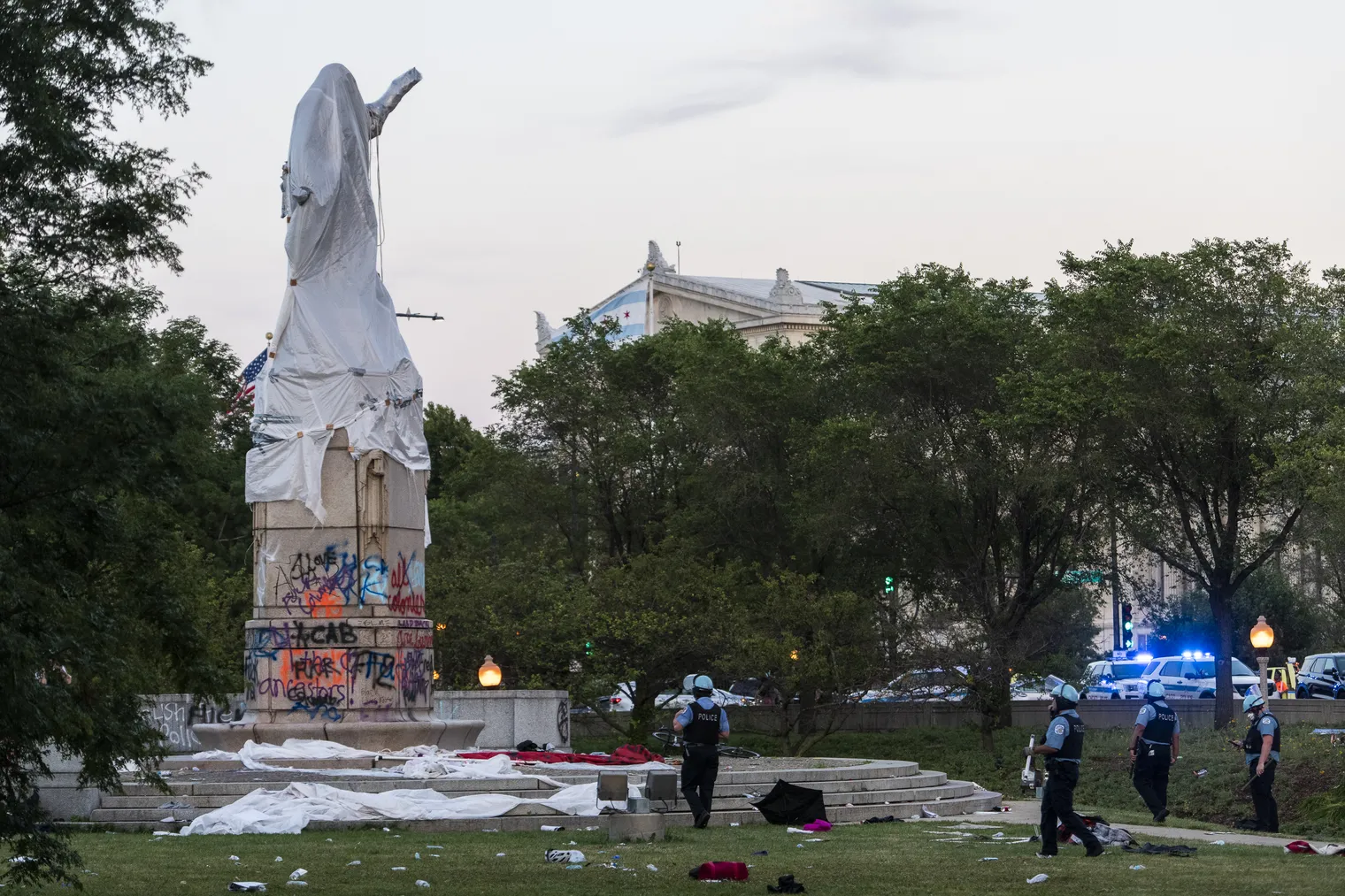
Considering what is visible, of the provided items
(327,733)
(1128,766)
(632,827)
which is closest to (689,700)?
(1128,766)

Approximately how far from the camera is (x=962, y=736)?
45500mm

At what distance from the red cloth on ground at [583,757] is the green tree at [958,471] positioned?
17.9 metres

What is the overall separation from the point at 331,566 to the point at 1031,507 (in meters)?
23.1

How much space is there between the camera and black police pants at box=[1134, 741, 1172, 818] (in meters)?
23.5

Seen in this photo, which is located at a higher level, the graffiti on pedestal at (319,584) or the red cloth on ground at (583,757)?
the graffiti on pedestal at (319,584)

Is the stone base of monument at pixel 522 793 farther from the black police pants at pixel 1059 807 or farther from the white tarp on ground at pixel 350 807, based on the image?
Answer: the black police pants at pixel 1059 807

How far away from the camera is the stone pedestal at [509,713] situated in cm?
3120

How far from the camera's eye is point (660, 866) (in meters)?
16.8

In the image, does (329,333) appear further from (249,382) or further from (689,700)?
(689,700)

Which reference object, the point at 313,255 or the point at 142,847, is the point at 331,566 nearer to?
the point at 313,255

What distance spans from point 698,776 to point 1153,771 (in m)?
6.30

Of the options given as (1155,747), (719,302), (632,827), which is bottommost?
(632,827)

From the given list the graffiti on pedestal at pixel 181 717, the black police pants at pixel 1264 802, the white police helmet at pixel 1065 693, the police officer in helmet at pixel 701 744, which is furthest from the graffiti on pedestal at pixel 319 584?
the black police pants at pixel 1264 802

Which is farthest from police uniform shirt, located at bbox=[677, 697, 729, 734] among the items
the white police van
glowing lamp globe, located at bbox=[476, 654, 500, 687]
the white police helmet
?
the white police van
